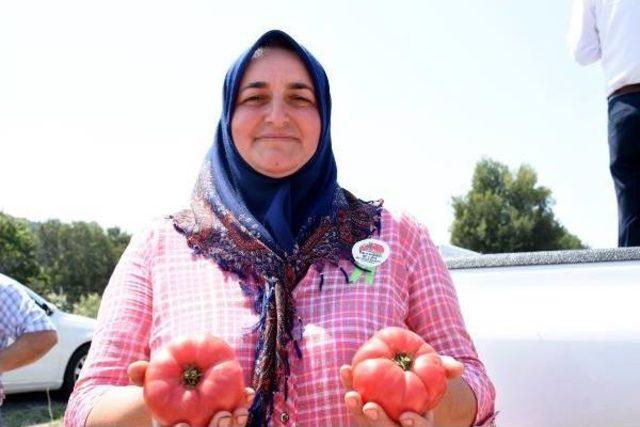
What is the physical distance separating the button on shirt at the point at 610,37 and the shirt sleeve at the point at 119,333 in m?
2.51

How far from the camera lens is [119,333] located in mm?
2119

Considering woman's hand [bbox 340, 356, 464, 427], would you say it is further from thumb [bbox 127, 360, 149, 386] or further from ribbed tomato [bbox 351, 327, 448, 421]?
thumb [bbox 127, 360, 149, 386]

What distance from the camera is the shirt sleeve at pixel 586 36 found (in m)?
3.75

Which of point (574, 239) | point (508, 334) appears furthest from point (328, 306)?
point (574, 239)

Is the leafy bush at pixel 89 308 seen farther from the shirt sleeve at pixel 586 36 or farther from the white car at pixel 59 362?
the shirt sleeve at pixel 586 36

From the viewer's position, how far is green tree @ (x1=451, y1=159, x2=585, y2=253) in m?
36.9

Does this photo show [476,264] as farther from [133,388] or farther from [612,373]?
[133,388]

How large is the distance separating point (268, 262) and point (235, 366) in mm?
572

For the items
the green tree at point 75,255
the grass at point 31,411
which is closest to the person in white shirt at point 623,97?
the grass at point 31,411

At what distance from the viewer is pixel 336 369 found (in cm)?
203

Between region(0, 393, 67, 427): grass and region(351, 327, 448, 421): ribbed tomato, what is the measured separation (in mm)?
6745

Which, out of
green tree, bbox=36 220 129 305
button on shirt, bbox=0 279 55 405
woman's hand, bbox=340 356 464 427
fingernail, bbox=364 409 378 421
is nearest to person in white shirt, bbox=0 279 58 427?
button on shirt, bbox=0 279 55 405

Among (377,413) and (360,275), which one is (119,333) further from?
(377,413)

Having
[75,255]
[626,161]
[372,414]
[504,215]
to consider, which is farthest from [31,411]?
[75,255]
